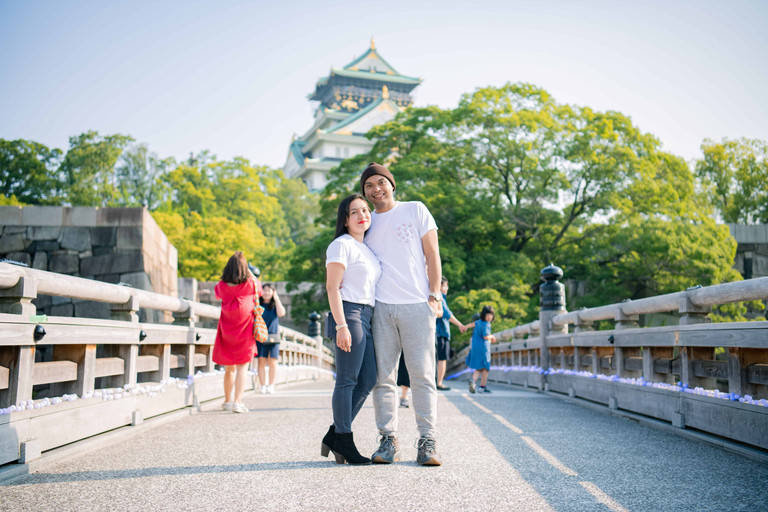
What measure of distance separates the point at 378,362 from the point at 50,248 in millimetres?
9534

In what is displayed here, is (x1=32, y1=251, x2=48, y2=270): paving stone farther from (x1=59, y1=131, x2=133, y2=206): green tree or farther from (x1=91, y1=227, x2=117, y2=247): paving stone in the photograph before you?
(x1=59, y1=131, x2=133, y2=206): green tree

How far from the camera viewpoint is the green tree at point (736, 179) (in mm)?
24859

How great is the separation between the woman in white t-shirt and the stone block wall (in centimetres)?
833

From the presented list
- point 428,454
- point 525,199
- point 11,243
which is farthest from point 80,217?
point 525,199

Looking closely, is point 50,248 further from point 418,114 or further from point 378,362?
point 418,114

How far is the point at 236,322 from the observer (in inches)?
228

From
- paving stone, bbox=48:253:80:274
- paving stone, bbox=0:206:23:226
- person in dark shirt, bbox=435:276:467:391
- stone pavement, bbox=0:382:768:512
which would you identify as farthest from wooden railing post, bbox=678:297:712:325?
paving stone, bbox=0:206:23:226

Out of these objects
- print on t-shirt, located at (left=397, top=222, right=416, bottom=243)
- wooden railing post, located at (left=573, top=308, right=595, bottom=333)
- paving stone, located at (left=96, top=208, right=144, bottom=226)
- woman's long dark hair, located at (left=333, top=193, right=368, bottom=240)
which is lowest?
wooden railing post, located at (left=573, top=308, right=595, bottom=333)

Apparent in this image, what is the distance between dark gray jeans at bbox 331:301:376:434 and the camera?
330 cm

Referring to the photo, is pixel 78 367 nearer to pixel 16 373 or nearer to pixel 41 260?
pixel 16 373

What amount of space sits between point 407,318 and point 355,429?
1688mm

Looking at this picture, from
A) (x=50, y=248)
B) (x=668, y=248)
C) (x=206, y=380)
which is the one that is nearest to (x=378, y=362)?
(x=206, y=380)

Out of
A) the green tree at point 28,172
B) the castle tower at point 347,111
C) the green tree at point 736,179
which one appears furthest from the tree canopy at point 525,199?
the castle tower at point 347,111

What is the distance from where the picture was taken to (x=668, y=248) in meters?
17.0
